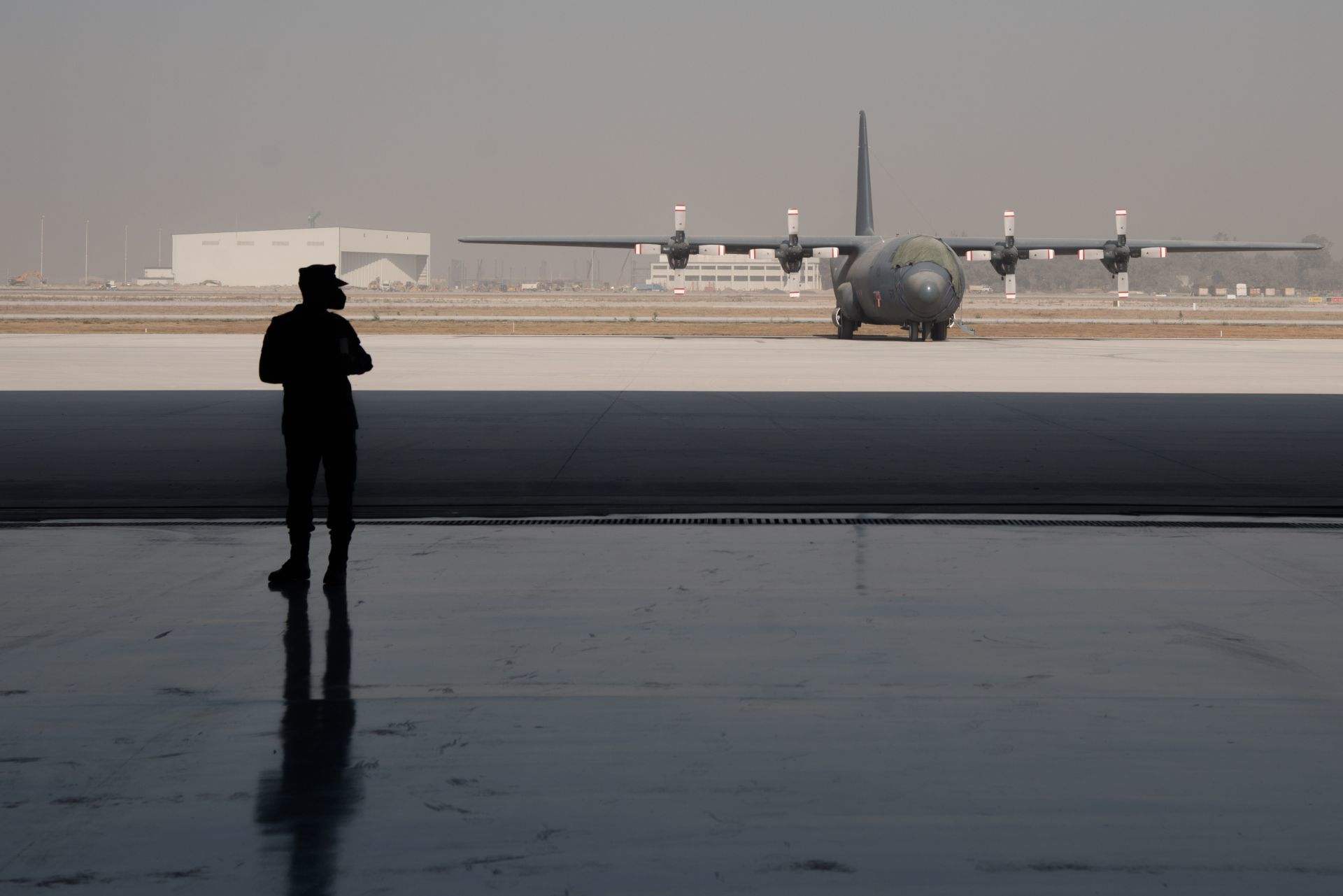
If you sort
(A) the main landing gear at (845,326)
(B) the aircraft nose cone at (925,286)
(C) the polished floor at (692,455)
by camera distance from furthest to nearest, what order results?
(A) the main landing gear at (845,326), (B) the aircraft nose cone at (925,286), (C) the polished floor at (692,455)

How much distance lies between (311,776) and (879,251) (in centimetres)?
4257

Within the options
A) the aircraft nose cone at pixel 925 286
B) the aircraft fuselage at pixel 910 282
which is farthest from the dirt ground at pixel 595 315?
the aircraft nose cone at pixel 925 286

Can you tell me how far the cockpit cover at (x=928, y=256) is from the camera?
42562 millimetres

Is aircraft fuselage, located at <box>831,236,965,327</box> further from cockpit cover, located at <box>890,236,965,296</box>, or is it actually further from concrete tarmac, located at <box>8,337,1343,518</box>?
concrete tarmac, located at <box>8,337,1343,518</box>

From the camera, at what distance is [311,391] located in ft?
25.5

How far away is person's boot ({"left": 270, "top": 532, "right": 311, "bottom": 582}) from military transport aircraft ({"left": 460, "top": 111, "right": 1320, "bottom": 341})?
3667 cm

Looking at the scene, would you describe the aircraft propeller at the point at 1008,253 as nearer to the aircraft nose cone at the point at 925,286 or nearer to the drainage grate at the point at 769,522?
the aircraft nose cone at the point at 925,286

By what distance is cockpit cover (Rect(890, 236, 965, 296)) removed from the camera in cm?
4256

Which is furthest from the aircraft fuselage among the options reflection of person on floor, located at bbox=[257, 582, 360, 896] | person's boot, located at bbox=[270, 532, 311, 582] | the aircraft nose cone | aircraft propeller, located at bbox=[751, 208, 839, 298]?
reflection of person on floor, located at bbox=[257, 582, 360, 896]

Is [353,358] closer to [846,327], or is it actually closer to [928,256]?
[928,256]

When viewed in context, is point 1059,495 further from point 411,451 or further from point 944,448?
point 411,451

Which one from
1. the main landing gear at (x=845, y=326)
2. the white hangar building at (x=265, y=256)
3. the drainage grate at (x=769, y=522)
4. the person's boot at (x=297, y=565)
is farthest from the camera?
the white hangar building at (x=265, y=256)

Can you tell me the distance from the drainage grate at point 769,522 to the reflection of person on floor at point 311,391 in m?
1.99

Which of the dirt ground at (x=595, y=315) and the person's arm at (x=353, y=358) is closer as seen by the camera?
the person's arm at (x=353, y=358)
